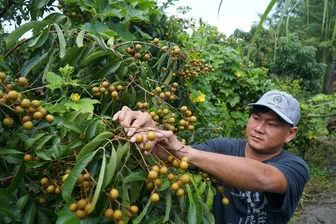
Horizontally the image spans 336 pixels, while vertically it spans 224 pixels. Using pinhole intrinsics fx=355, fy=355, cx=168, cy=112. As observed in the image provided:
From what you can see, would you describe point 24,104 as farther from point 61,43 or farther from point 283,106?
point 283,106

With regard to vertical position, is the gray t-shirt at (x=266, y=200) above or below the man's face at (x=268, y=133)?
below

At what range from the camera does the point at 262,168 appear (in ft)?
4.04

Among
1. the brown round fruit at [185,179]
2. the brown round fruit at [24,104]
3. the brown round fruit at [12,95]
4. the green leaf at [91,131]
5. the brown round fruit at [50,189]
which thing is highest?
the brown round fruit at [12,95]

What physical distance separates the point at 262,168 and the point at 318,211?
3.71 m

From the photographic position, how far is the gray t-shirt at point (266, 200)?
4.67 feet

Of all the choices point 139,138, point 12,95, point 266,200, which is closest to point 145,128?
point 139,138

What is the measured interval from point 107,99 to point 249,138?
0.77m

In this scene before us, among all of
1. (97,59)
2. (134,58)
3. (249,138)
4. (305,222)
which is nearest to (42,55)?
(97,59)

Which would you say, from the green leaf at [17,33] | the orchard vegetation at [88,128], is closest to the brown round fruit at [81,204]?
the orchard vegetation at [88,128]

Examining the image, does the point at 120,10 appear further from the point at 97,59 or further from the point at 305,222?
the point at 305,222

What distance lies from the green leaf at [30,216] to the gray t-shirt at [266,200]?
927 millimetres

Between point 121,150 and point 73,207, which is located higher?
point 121,150

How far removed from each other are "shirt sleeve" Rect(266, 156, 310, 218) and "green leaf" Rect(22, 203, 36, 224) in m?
0.92

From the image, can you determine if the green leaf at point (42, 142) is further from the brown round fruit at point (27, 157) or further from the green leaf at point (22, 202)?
the green leaf at point (22, 202)
